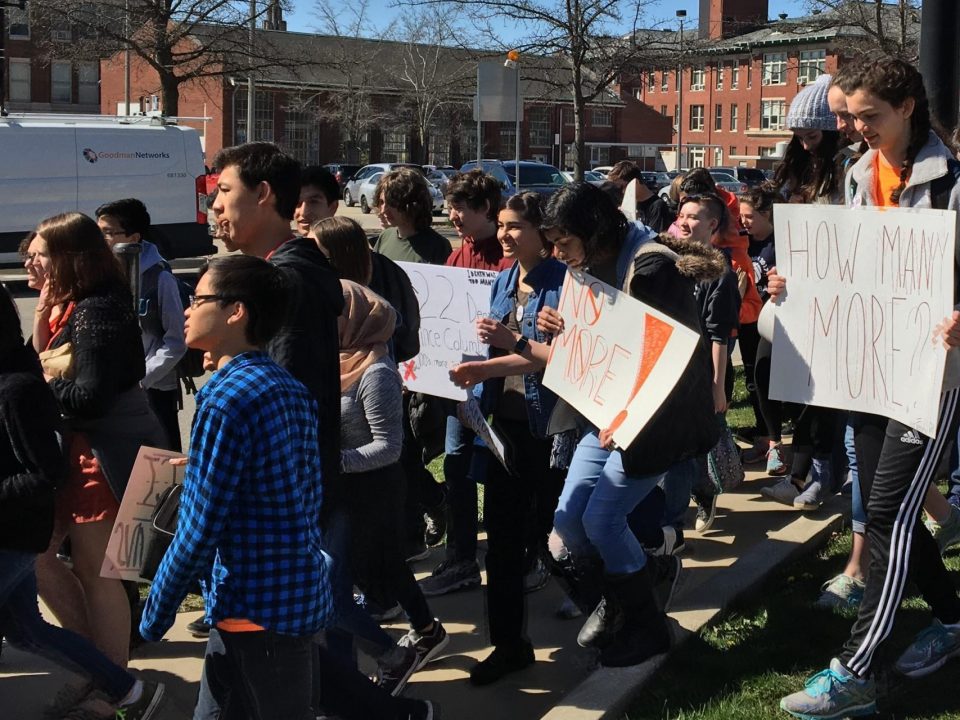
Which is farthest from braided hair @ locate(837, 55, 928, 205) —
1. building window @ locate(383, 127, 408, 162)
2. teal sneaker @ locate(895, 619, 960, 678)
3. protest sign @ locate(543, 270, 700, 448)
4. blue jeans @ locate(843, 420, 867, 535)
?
building window @ locate(383, 127, 408, 162)

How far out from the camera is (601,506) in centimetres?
423

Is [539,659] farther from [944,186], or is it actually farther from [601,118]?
[601,118]

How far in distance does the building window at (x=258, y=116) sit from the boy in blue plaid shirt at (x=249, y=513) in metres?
63.9

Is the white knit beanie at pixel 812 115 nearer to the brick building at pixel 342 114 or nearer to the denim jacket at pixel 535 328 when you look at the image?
the denim jacket at pixel 535 328

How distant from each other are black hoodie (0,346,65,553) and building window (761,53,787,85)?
8772cm

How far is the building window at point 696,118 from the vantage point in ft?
314

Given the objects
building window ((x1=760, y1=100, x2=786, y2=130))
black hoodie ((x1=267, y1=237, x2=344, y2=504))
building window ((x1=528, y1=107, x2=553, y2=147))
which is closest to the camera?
black hoodie ((x1=267, y1=237, x2=344, y2=504))

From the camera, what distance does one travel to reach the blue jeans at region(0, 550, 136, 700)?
→ 3.94m

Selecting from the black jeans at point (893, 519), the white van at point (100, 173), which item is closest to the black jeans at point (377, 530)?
the black jeans at point (893, 519)

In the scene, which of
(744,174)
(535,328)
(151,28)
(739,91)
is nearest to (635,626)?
(535,328)

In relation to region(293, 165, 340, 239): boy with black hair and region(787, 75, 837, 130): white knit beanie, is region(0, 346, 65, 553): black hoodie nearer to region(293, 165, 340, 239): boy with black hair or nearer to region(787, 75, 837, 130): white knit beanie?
region(293, 165, 340, 239): boy with black hair

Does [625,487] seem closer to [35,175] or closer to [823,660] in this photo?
[823,660]

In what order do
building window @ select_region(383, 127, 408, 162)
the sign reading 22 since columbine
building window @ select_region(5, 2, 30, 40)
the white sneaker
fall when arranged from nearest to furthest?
the sign reading 22 since columbine
the white sneaker
building window @ select_region(5, 2, 30, 40)
building window @ select_region(383, 127, 408, 162)

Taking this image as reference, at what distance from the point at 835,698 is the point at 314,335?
1.98m
